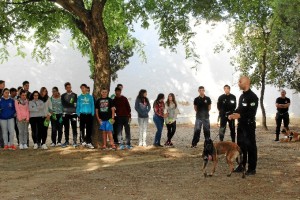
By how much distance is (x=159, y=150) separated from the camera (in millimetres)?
12828

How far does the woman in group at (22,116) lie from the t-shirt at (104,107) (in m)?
2.41

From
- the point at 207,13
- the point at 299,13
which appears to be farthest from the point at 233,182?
the point at 299,13

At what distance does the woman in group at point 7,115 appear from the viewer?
12.9 m

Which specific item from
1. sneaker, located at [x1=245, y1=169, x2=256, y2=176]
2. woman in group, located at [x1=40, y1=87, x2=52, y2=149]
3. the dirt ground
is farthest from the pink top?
sneaker, located at [x1=245, y1=169, x2=256, y2=176]

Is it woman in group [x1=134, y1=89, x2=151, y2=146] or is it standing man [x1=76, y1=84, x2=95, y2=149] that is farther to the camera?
woman in group [x1=134, y1=89, x2=151, y2=146]

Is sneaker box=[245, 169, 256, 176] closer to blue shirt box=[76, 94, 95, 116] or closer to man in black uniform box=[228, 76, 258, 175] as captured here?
man in black uniform box=[228, 76, 258, 175]

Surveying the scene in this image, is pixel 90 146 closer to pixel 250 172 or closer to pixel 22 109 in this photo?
pixel 22 109

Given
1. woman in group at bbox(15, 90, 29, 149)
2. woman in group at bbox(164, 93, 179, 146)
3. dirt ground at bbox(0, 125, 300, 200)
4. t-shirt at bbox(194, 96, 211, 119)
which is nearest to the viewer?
dirt ground at bbox(0, 125, 300, 200)

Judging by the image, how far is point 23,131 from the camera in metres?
13.3

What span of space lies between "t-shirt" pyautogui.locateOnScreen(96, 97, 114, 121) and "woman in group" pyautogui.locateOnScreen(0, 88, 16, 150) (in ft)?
9.28

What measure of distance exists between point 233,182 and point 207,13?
22.5 feet

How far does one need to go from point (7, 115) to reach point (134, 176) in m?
5.93

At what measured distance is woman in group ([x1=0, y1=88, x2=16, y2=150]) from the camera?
12.9 metres

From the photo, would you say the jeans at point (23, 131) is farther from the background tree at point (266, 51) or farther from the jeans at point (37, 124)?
the background tree at point (266, 51)
